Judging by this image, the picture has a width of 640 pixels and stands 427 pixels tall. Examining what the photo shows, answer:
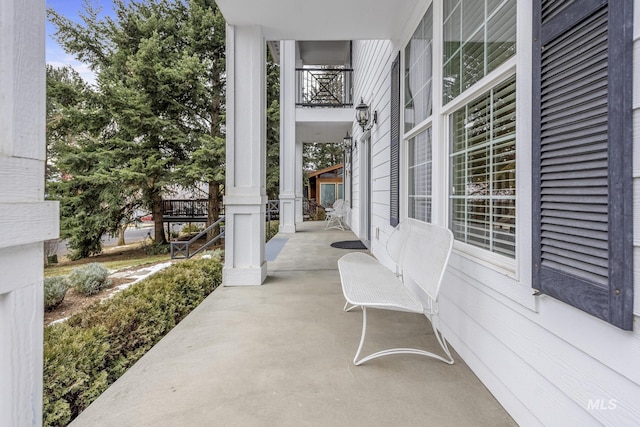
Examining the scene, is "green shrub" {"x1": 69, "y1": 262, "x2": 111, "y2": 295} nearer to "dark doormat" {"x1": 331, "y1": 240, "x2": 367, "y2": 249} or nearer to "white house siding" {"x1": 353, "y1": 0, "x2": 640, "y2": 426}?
"dark doormat" {"x1": 331, "y1": 240, "x2": 367, "y2": 249}

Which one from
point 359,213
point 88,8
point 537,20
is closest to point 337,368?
point 537,20

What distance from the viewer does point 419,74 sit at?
9.78 ft

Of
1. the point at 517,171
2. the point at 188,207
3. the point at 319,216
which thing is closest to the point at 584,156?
the point at 517,171

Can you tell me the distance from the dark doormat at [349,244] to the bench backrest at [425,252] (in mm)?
3326

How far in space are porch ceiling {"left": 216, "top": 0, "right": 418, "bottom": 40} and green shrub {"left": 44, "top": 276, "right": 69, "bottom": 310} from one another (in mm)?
3940

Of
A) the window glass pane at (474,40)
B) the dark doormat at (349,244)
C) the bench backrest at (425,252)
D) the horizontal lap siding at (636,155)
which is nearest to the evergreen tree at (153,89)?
the dark doormat at (349,244)

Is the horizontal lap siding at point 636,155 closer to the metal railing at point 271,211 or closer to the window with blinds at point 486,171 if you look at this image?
the window with blinds at point 486,171

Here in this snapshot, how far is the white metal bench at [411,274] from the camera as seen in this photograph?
182 centimetres

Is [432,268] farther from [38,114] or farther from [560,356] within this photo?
[38,114]

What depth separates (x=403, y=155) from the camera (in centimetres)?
346

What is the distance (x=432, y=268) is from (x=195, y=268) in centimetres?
277

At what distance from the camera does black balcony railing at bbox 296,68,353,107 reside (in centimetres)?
880

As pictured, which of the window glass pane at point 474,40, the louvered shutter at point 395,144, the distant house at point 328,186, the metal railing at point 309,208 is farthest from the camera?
the distant house at point 328,186

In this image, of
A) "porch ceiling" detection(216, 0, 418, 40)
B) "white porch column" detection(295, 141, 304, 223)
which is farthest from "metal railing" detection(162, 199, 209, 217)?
"porch ceiling" detection(216, 0, 418, 40)
